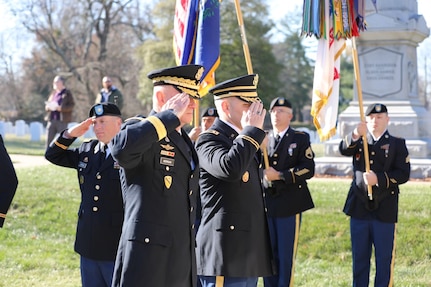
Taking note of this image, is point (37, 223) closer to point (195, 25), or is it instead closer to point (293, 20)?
point (195, 25)

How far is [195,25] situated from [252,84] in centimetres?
249

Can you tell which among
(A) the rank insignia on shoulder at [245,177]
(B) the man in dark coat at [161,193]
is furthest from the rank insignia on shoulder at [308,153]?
(B) the man in dark coat at [161,193]

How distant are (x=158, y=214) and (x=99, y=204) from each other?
1.45m

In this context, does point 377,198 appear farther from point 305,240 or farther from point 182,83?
point 182,83

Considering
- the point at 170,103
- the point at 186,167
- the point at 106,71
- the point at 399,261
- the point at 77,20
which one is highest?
the point at 77,20

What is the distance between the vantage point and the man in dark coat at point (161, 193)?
375 cm

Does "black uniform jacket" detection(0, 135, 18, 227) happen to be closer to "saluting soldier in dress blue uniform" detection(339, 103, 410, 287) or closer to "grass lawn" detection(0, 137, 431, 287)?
"grass lawn" detection(0, 137, 431, 287)

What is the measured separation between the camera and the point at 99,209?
5238 mm

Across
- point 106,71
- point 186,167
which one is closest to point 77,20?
point 106,71

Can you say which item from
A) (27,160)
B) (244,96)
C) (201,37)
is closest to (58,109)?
(27,160)

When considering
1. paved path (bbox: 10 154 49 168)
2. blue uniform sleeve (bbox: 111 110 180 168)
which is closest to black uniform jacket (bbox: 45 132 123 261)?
blue uniform sleeve (bbox: 111 110 180 168)

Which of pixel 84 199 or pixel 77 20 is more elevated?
pixel 77 20

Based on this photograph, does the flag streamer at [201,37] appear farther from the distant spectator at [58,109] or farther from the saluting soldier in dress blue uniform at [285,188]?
the distant spectator at [58,109]

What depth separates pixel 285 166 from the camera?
281 inches
